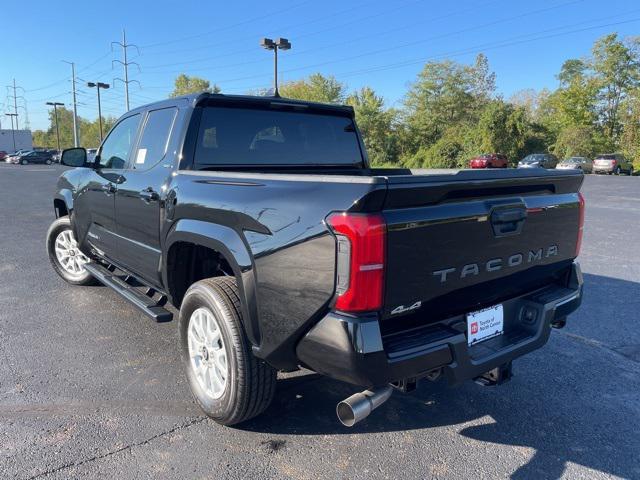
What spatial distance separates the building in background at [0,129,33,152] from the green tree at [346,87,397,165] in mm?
52458

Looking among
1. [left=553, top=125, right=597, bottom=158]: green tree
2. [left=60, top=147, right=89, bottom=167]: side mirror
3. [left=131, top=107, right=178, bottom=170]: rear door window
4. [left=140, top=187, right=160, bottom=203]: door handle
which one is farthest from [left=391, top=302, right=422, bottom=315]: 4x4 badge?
[left=553, top=125, right=597, bottom=158]: green tree

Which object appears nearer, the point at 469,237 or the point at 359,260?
the point at 359,260

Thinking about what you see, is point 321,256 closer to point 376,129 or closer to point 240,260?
point 240,260

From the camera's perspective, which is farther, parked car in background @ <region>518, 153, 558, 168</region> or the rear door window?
parked car in background @ <region>518, 153, 558, 168</region>

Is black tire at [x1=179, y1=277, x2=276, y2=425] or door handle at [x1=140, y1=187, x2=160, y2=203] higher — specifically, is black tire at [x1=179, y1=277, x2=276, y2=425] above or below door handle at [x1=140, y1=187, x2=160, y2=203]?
below

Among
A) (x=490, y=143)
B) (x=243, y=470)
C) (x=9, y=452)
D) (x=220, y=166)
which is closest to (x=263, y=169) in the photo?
(x=220, y=166)

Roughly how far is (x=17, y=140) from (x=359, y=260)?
86034mm

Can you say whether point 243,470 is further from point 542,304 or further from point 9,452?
point 542,304

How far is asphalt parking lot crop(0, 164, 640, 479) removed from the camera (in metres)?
2.53

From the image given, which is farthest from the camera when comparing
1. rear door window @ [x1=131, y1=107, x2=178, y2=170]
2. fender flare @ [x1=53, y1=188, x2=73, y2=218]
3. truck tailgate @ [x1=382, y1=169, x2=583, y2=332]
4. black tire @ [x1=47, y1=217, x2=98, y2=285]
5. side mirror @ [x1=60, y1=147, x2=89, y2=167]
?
black tire @ [x1=47, y1=217, x2=98, y2=285]

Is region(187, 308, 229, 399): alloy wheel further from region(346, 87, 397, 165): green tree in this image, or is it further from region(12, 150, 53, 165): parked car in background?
region(12, 150, 53, 165): parked car in background

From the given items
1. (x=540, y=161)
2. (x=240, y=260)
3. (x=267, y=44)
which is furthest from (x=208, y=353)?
(x=540, y=161)

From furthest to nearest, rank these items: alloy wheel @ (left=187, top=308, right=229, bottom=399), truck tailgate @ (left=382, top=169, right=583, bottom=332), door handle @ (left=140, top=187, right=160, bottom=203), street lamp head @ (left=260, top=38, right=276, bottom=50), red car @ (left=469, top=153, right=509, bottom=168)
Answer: red car @ (left=469, top=153, right=509, bottom=168)
street lamp head @ (left=260, top=38, right=276, bottom=50)
door handle @ (left=140, top=187, right=160, bottom=203)
alloy wheel @ (left=187, top=308, right=229, bottom=399)
truck tailgate @ (left=382, top=169, right=583, bottom=332)

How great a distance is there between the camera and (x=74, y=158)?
4730mm
